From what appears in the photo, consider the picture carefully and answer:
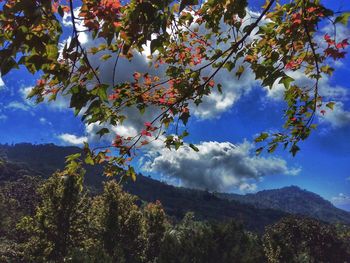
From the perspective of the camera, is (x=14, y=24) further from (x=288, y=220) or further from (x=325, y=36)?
(x=288, y=220)

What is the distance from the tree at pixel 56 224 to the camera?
1002 inches

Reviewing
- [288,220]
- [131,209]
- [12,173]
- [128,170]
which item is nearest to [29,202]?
[131,209]

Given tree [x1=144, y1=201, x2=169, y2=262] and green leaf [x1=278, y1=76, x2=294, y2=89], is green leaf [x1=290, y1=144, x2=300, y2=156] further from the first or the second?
tree [x1=144, y1=201, x2=169, y2=262]

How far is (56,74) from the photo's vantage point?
311cm

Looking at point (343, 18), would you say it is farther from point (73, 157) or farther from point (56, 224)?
point (56, 224)

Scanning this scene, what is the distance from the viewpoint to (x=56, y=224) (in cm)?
2623

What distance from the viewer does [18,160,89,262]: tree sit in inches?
1002

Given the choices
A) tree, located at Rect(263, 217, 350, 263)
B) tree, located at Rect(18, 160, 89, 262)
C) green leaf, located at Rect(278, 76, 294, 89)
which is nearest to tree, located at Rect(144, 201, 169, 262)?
tree, located at Rect(18, 160, 89, 262)

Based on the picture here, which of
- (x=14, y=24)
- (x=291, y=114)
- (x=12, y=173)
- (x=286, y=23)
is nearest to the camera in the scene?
(x=14, y=24)

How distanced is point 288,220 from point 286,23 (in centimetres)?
5543

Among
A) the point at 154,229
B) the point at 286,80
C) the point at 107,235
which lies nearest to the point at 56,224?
the point at 107,235

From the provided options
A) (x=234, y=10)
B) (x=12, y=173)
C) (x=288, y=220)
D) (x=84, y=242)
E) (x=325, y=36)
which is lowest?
(x=84, y=242)

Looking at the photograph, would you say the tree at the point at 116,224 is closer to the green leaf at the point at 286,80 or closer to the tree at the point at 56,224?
the tree at the point at 56,224

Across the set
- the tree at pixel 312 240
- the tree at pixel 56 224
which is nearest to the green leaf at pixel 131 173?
the tree at pixel 56 224
